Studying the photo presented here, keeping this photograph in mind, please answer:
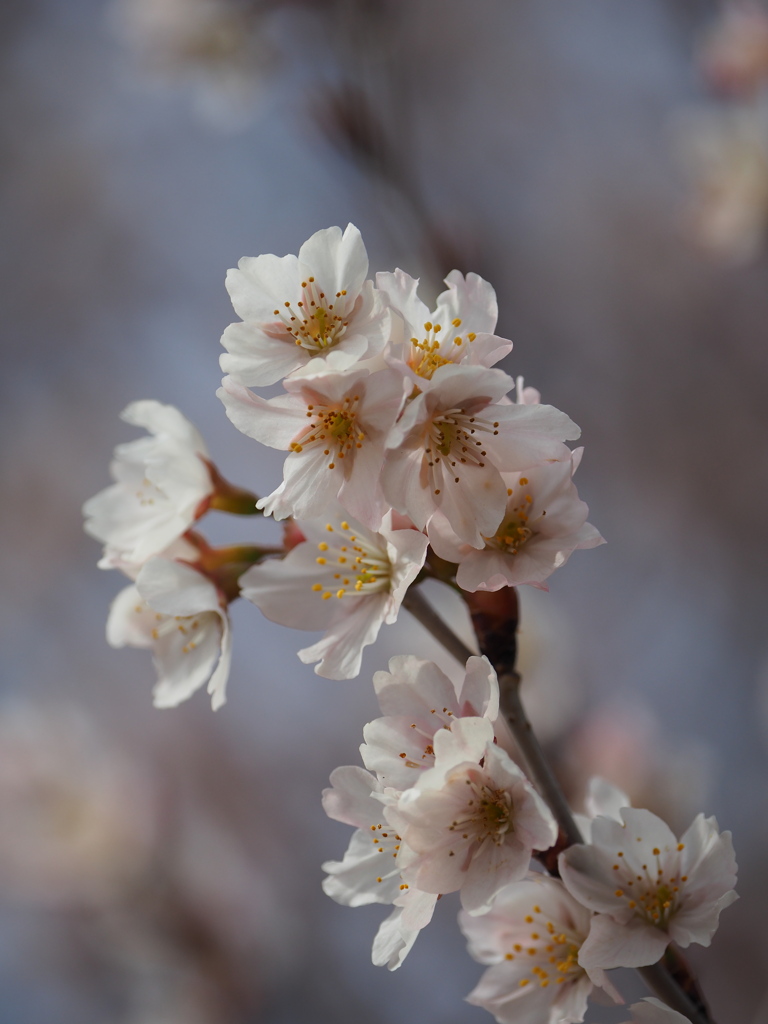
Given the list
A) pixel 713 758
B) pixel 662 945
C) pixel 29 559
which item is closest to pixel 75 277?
pixel 29 559

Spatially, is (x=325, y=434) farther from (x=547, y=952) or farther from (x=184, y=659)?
(x=547, y=952)

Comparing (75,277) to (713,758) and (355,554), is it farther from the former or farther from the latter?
(355,554)

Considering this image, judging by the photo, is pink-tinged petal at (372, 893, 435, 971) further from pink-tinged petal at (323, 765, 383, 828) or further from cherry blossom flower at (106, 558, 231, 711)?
cherry blossom flower at (106, 558, 231, 711)

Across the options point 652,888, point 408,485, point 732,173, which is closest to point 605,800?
point 652,888

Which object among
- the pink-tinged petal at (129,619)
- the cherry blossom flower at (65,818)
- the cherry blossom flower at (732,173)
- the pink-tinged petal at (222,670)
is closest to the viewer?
the pink-tinged petal at (222,670)

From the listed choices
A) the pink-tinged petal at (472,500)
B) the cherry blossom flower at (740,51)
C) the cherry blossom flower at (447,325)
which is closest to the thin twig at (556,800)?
the pink-tinged petal at (472,500)

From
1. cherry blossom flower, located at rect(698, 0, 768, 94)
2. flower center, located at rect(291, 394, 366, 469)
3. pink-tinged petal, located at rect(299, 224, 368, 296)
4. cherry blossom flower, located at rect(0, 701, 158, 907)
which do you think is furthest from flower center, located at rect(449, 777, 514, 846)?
cherry blossom flower, located at rect(698, 0, 768, 94)

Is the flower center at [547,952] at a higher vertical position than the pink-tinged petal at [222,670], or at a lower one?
lower

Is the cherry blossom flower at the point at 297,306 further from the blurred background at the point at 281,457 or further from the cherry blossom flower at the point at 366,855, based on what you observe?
the blurred background at the point at 281,457
